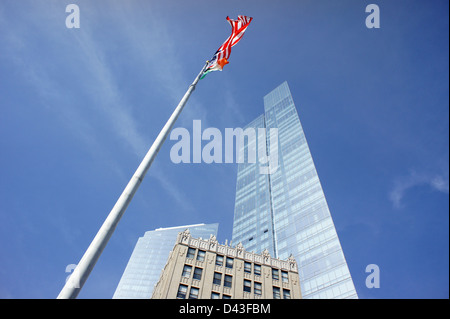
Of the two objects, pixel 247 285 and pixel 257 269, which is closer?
pixel 247 285

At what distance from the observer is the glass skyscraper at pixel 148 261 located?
429ft

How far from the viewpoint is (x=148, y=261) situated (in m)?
147

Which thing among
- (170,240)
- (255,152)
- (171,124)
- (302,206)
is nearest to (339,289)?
(302,206)

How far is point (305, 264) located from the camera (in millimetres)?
72750

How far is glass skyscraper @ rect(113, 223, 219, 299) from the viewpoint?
13075 centimetres

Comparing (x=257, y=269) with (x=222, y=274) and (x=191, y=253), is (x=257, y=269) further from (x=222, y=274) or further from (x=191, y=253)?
(x=191, y=253)

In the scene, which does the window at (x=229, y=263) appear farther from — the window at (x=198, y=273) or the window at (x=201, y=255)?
the window at (x=198, y=273)

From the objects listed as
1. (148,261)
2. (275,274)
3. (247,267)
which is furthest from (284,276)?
(148,261)

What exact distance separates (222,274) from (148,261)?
11657 cm

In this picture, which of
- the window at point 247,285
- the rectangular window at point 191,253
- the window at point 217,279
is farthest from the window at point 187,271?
the window at point 247,285

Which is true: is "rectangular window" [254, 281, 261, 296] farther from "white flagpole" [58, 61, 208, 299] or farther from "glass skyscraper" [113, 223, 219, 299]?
"glass skyscraper" [113, 223, 219, 299]

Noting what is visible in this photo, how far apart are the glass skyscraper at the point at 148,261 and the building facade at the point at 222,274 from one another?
94459 millimetres
